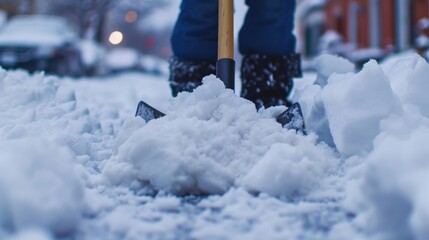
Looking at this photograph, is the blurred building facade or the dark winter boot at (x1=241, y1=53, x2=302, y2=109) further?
the blurred building facade

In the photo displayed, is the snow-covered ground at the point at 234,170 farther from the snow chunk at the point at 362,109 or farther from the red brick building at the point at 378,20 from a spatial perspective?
the red brick building at the point at 378,20

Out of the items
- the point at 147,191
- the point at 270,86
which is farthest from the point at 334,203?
the point at 270,86

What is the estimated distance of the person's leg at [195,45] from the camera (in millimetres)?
2877

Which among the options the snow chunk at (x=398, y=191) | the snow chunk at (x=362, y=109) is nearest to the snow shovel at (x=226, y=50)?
the snow chunk at (x=362, y=109)

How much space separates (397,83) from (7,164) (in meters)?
1.27

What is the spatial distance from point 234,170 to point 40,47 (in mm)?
9437

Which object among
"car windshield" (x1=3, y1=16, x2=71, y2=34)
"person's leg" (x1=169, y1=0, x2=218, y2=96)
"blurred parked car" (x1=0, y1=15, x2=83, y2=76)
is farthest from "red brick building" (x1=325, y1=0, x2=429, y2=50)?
"person's leg" (x1=169, y1=0, x2=218, y2=96)

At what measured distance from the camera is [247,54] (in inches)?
117

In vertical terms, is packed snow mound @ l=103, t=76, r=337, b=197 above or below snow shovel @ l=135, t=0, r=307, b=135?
below

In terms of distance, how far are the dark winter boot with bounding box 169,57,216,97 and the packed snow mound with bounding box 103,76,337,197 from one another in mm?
1060

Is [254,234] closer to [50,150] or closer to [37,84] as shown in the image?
[50,150]

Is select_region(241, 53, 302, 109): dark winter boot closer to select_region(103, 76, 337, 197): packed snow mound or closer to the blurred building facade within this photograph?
select_region(103, 76, 337, 197): packed snow mound

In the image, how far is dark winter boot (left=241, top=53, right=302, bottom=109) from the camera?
2.85 meters

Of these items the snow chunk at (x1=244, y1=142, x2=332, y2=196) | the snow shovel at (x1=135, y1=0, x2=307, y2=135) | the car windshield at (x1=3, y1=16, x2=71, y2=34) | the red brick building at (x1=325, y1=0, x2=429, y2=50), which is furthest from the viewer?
the red brick building at (x1=325, y1=0, x2=429, y2=50)
